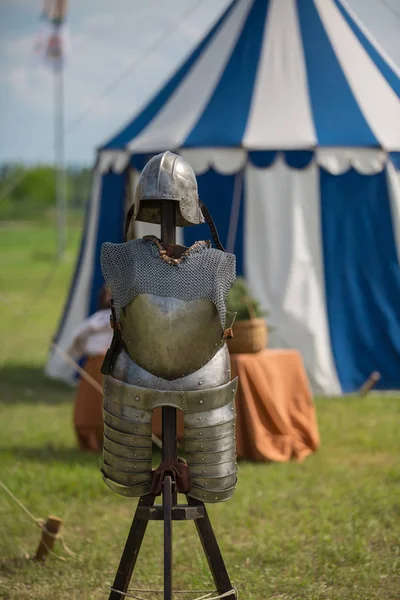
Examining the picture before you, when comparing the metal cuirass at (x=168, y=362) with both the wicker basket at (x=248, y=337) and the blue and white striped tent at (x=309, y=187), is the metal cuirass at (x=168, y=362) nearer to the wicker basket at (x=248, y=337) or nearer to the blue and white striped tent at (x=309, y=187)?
the wicker basket at (x=248, y=337)

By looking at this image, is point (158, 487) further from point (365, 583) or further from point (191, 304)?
point (365, 583)

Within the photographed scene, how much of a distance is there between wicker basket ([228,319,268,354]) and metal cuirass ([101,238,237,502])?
249cm

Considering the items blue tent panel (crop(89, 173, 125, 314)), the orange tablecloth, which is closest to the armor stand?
the orange tablecloth

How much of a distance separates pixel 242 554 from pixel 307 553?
0.28m

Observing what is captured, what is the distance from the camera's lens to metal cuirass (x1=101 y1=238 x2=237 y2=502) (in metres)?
2.76

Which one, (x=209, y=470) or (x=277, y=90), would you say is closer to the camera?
(x=209, y=470)

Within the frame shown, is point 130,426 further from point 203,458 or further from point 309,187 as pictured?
point 309,187

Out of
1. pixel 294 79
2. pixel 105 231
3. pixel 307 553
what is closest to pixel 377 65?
pixel 294 79

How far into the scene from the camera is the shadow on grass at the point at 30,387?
7.34 m

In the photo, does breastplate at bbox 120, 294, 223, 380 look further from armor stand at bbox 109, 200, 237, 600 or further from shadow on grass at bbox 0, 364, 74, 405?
shadow on grass at bbox 0, 364, 74, 405

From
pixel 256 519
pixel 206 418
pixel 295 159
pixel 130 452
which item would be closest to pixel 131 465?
pixel 130 452

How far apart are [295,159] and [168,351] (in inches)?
180

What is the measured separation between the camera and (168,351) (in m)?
2.75

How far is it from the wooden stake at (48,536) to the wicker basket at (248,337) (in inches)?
72.6
